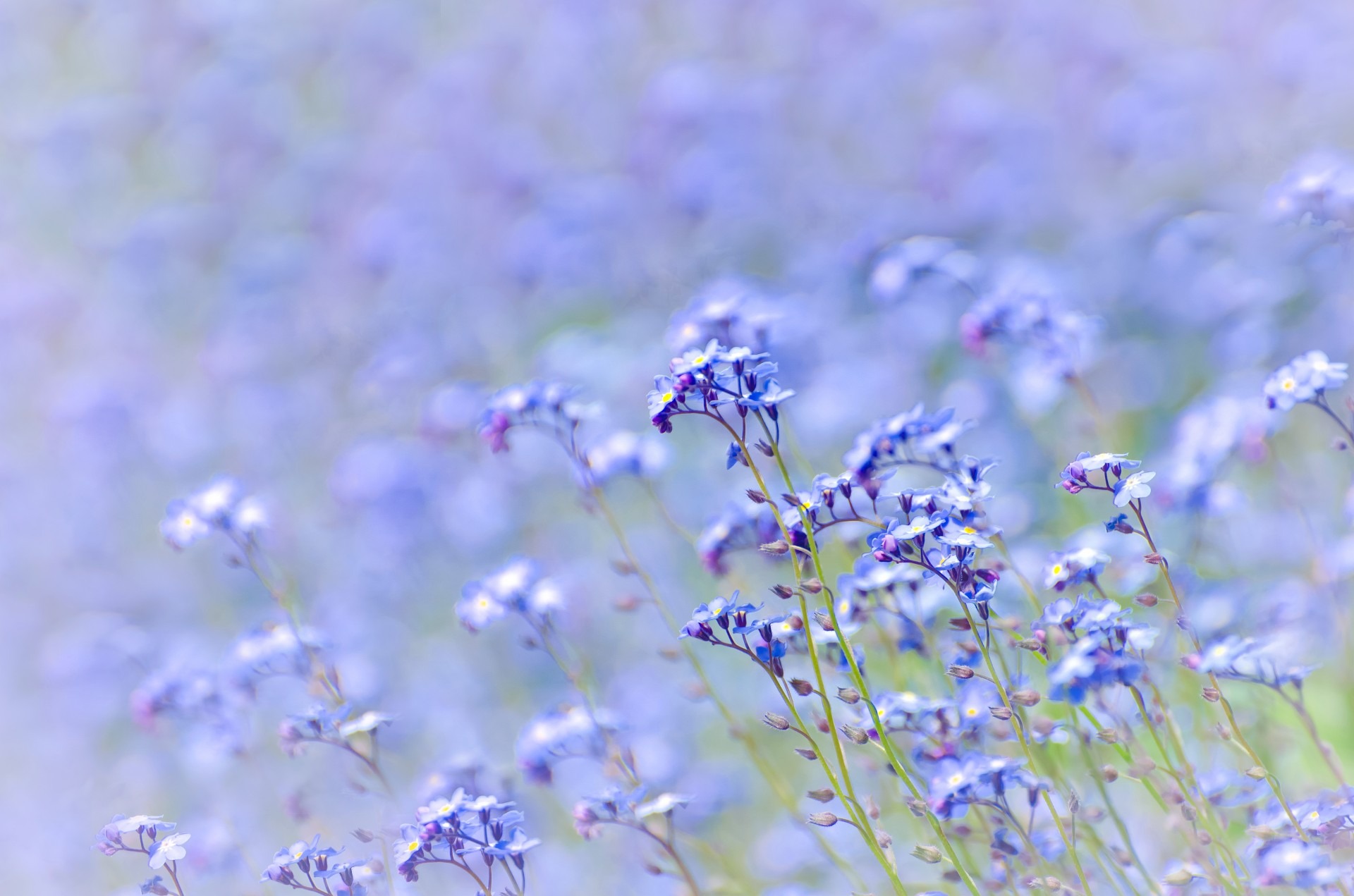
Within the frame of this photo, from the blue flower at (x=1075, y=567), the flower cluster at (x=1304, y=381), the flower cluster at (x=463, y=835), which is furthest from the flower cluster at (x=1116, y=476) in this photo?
the flower cluster at (x=463, y=835)

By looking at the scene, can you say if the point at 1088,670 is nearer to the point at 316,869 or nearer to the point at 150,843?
the point at 316,869

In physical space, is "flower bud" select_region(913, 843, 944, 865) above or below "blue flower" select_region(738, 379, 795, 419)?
below

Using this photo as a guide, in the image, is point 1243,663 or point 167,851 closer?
point 167,851

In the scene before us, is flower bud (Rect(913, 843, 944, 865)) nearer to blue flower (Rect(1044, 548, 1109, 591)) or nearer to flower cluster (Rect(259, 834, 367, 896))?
blue flower (Rect(1044, 548, 1109, 591))

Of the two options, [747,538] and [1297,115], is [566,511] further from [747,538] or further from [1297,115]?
[1297,115]

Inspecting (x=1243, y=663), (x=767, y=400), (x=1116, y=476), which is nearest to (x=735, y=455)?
(x=767, y=400)

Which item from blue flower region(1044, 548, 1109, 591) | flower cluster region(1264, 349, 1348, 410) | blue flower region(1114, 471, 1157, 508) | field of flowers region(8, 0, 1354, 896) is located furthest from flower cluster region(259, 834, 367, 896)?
flower cluster region(1264, 349, 1348, 410)

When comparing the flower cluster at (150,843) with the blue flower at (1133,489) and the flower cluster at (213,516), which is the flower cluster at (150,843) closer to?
the flower cluster at (213,516)

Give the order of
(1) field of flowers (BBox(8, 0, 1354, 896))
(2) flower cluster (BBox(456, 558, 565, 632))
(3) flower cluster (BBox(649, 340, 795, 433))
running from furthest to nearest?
(2) flower cluster (BBox(456, 558, 565, 632)), (1) field of flowers (BBox(8, 0, 1354, 896)), (3) flower cluster (BBox(649, 340, 795, 433))
